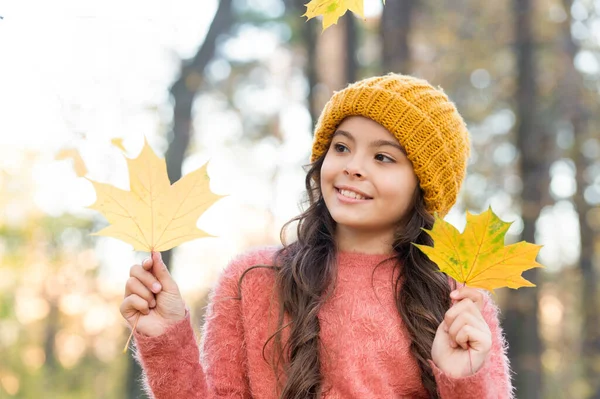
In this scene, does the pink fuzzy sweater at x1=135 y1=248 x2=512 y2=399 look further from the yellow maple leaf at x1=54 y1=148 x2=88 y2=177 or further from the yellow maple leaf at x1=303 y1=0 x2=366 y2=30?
the yellow maple leaf at x1=54 y1=148 x2=88 y2=177

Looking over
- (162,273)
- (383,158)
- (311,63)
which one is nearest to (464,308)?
(383,158)

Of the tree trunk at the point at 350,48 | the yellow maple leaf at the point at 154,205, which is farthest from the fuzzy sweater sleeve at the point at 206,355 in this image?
the tree trunk at the point at 350,48

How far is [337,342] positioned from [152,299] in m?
0.66

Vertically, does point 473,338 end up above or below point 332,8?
below

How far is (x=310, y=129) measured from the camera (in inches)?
300

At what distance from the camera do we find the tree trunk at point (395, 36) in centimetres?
744

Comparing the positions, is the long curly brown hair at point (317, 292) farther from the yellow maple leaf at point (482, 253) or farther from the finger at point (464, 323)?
the yellow maple leaf at point (482, 253)

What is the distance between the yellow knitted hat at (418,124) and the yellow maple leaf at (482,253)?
0.61 metres

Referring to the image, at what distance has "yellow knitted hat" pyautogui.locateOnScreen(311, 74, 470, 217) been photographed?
2.36 meters

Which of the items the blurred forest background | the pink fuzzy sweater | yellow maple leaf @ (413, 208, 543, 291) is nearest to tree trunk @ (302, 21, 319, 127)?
the blurred forest background

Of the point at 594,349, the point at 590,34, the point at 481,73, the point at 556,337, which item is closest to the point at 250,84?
the point at 481,73

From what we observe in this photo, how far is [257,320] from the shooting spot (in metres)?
2.32

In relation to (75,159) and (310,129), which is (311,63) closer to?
(310,129)

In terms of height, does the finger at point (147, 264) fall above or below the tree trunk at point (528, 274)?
above
